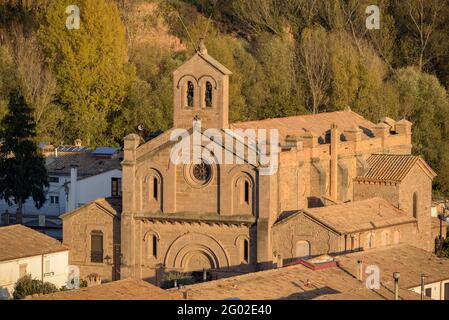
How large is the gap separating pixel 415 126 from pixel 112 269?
30152 millimetres

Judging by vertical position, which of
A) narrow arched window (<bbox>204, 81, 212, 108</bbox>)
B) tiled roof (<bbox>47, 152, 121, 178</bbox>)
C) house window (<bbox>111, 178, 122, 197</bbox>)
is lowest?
house window (<bbox>111, 178, 122, 197</bbox>)

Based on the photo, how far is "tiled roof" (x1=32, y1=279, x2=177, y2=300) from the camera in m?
56.9

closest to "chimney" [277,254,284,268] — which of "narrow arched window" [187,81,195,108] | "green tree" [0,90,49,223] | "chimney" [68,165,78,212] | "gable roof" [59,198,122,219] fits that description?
"narrow arched window" [187,81,195,108]

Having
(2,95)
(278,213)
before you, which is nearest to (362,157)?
(278,213)

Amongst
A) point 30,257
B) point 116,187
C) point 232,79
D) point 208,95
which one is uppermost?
point 232,79

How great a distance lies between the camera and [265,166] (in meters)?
70.8

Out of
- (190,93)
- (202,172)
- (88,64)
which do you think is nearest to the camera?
(202,172)

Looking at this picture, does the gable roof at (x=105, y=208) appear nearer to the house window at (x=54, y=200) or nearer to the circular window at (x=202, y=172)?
the circular window at (x=202, y=172)

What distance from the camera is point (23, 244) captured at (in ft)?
235

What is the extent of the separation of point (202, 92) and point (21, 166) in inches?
670

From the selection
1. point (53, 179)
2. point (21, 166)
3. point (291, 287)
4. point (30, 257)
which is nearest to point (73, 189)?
point (21, 166)

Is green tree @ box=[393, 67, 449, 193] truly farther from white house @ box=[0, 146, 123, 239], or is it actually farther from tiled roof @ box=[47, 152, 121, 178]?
white house @ box=[0, 146, 123, 239]

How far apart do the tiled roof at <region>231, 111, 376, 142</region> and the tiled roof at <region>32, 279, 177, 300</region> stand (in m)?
14.2

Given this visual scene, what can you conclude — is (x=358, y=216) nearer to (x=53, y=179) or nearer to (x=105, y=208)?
(x=105, y=208)
